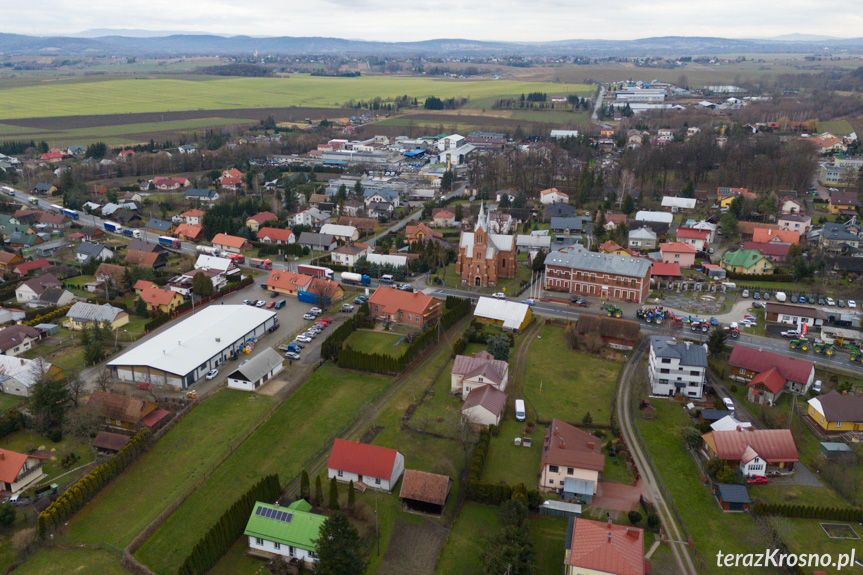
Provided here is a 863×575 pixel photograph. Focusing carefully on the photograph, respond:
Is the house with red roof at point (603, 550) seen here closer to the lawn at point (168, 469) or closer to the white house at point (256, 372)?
the lawn at point (168, 469)

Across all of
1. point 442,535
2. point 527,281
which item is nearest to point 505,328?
point 527,281

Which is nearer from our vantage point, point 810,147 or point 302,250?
point 302,250

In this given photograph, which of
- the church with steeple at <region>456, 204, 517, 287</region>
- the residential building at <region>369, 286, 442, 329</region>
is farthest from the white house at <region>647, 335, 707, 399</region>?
the church with steeple at <region>456, 204, 517, 287</region>

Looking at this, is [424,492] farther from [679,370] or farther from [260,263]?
[260,263]

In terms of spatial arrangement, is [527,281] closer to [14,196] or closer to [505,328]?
[505,328]

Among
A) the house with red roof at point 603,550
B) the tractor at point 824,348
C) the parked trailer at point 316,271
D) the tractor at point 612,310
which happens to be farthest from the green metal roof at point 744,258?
the house with red roof at point 603,550

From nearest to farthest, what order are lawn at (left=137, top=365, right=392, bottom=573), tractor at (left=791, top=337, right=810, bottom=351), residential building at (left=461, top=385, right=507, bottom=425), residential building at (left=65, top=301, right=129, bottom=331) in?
lawn at (left=137, top=365, right=392, bottom=573), residential building at (left=461, top=385, right=507, bottom=425), tractor at (left=791, top=337, right=810, bottom=351), residential building at (left=65, top=301, right=129, bottom=331)

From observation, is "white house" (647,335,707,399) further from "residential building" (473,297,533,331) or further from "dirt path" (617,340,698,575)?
"residential building" (473,297,533,331)
